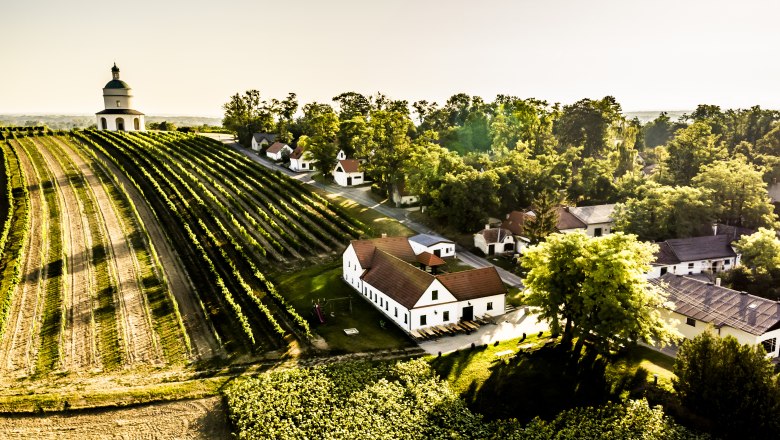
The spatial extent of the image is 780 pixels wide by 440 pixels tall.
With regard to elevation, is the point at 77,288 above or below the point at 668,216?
below

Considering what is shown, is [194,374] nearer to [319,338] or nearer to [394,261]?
[319,338]

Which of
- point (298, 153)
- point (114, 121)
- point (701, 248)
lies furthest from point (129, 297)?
point (114, 121)

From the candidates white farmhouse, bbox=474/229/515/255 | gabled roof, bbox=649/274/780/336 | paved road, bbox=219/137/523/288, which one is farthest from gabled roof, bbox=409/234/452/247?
gabled roof, bbox=649/274/780/336

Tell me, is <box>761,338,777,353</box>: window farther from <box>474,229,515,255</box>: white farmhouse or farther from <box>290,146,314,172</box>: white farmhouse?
<box>290,146,314,172</box>: white farmhouse

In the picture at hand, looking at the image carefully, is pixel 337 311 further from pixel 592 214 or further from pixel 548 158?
pixel 548 158

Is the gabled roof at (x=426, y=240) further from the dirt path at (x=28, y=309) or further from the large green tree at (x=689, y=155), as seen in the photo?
the large green tree at (x=689, y=155)

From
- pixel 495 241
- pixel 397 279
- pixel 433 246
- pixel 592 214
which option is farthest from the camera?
pixel 592 214

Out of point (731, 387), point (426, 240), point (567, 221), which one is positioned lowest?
point (731, 387)

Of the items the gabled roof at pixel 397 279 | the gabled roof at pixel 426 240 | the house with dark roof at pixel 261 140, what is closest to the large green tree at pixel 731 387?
the gabled roof at pixel 397 279
